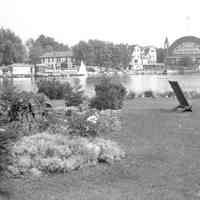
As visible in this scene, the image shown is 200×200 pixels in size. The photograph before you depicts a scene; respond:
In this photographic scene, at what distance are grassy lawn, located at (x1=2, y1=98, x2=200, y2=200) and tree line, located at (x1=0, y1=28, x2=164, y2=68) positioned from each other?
348 feet

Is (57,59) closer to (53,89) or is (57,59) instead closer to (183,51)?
(183,51)

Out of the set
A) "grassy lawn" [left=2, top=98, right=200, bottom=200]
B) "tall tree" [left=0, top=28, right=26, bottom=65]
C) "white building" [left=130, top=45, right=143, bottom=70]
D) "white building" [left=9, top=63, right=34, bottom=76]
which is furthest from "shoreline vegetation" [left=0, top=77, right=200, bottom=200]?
"white building" [left=130, top=45, right=143, bottom=70]

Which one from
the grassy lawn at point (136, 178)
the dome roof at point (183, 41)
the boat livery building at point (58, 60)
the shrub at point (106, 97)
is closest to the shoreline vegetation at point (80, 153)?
the grassy lawn at point (136, 178)

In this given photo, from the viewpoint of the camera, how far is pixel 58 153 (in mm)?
5406

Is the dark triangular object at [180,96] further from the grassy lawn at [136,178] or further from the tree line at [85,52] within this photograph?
the tree line at [85,52]

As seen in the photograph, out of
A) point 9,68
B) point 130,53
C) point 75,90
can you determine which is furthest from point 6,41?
point 75,90

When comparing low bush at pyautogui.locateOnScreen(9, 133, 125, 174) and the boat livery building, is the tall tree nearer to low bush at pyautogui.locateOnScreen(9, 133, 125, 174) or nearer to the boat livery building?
the boat livery building

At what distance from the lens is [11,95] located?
25.5 feet

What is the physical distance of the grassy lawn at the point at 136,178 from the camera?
4285 millimetres

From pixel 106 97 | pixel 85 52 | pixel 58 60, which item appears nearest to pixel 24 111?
pixel 106 97

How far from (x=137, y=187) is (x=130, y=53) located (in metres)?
139

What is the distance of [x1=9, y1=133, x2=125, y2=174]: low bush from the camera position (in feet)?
16.8

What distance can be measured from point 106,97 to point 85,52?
117191 mm

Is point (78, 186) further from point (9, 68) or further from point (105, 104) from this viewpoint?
point (9, 68)
